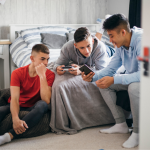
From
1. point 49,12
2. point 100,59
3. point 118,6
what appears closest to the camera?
point 100,59

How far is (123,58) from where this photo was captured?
160 centimetres

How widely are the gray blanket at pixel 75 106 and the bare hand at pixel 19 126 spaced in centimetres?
23

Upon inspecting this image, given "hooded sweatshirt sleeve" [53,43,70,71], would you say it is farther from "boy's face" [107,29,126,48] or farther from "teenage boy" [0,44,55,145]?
"boy's face" [107,29,126,48]

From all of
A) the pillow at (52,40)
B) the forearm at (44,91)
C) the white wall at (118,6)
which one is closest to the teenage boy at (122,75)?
the forearm at (44,91)

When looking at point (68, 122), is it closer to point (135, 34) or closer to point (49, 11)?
point (135, 34)

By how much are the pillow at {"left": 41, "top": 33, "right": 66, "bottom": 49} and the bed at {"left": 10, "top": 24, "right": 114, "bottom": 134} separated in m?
1.07

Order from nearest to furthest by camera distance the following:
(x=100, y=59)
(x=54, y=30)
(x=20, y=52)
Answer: (x=100, y=59), (x=20, y=52), (x=54, y=30)

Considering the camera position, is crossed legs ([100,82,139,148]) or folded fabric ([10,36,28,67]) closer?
crossed legs ([100,82,139,148])

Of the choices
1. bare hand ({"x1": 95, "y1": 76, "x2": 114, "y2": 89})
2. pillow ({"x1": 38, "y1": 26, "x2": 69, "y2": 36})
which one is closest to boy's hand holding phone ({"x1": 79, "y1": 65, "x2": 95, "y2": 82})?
bare hand ({"x1": 95, "y1": 76, "x2": 114, "y2": 89})

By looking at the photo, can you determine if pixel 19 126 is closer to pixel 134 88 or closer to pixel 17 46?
pixel 134 88

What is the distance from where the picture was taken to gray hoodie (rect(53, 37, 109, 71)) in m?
1.88

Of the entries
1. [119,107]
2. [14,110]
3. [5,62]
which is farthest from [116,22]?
[5,62]

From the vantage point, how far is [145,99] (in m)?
0.72

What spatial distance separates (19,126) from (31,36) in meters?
1.60
